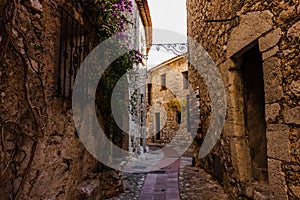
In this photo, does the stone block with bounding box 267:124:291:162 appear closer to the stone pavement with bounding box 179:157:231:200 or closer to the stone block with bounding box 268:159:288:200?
the stone block with bounding box 268:159:288:200

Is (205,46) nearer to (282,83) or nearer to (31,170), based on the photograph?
(282,83)

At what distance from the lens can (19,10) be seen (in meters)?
1.71

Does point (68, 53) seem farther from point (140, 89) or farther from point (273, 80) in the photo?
point (140, 89)

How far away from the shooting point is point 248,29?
2.15m

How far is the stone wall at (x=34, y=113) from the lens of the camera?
157 cm

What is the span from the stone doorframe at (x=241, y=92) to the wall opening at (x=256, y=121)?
0.08 metres

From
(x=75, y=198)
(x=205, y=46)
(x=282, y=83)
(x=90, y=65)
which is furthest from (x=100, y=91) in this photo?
(x=282, y=83)

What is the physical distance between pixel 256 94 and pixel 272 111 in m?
0.83

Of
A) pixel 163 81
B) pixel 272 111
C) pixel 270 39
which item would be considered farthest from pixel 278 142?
pixel 163 81

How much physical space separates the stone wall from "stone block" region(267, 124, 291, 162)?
1.86 metres

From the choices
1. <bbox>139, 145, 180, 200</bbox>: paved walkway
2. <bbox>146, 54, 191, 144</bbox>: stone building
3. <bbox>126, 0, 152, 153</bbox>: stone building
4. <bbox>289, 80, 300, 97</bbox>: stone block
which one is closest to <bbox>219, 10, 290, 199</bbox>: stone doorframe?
<bbox>289, 80, 300, 97</bbox>: stone block

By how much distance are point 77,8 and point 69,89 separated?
1.02 m

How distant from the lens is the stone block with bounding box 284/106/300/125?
61.6 inches

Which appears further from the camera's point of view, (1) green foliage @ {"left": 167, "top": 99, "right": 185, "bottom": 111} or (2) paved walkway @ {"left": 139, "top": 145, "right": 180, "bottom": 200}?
(1) green foliage @ {"left": 167, "top": 99, "right": 185, "bottom": 111}
